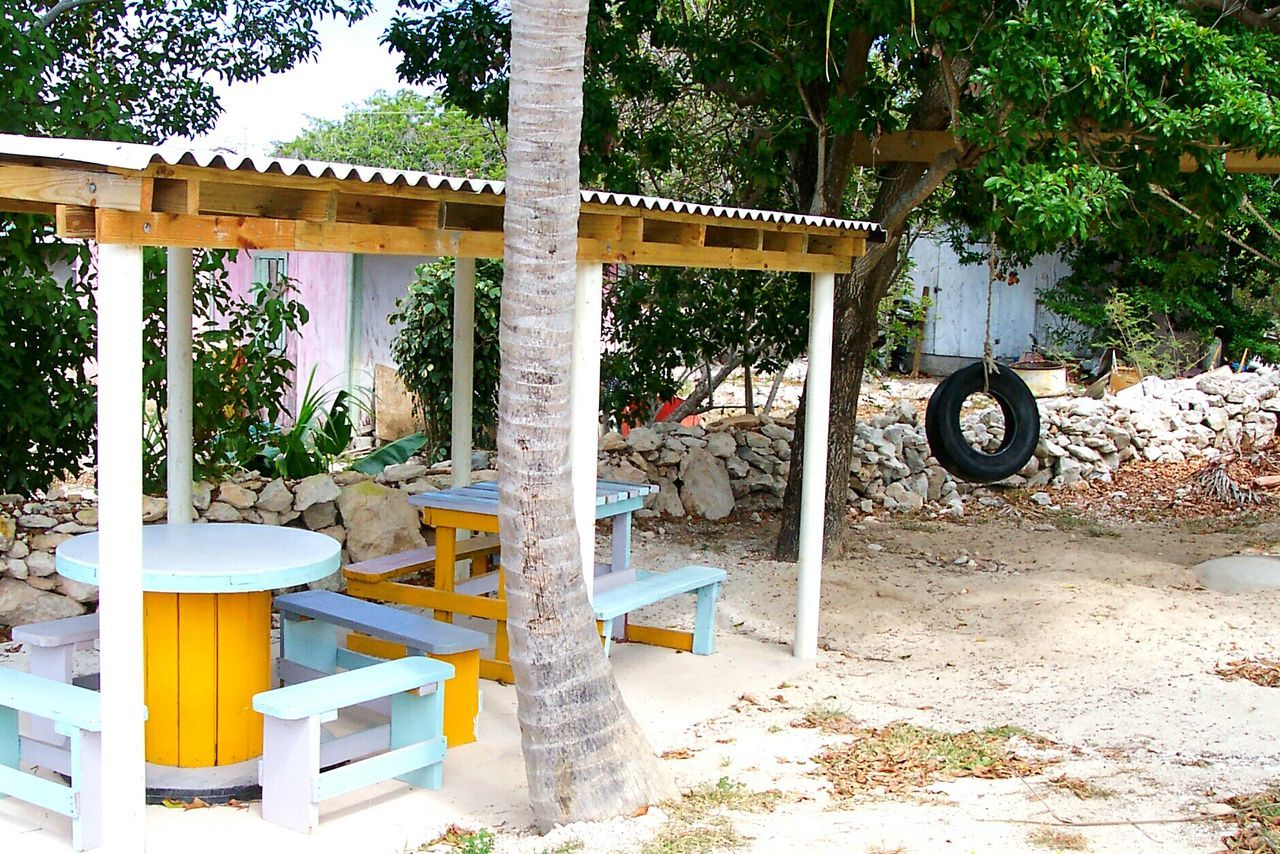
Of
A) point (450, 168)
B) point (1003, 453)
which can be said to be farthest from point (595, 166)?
point (450, 168)

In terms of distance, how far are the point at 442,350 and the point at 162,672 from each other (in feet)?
21.6

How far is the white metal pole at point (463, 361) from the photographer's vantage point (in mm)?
7383

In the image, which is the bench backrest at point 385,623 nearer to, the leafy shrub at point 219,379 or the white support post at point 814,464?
the white support post at point 814,464

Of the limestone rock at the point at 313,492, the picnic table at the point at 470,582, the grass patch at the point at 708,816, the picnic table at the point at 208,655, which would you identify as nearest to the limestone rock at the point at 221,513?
the limestone rock at the point at 313,492

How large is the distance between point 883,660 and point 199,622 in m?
3.65

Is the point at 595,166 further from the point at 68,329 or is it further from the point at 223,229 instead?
the point at 223,229

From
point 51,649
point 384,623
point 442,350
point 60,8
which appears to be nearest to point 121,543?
point 51,649

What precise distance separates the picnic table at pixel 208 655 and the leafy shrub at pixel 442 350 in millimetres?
6083

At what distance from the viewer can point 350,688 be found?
15.5 ft

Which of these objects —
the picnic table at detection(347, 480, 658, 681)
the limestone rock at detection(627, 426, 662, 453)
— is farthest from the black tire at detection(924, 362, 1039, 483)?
the picnic table at detection(347, 480, 658, 681)

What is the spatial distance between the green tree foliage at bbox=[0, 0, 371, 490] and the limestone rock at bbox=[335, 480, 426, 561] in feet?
5.24

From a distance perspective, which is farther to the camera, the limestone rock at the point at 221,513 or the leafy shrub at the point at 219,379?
Answer: the leafy shrub at the point at 219,379

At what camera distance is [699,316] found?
1030 cm

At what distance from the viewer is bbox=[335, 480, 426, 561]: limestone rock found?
26.4 feet
